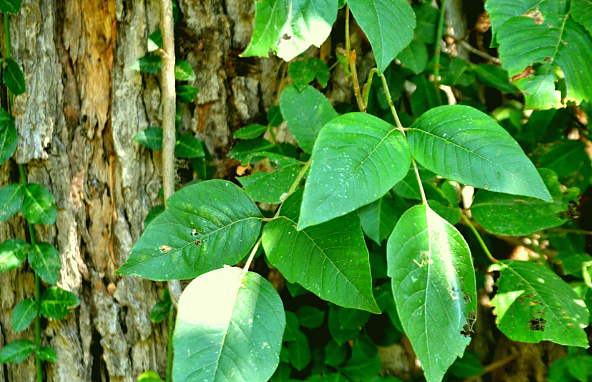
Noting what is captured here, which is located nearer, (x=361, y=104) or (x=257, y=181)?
(x=257, y=181)

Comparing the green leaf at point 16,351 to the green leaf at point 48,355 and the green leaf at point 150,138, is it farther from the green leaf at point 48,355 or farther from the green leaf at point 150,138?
the green leaf at point 150,138

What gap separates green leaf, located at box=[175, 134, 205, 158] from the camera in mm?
1214

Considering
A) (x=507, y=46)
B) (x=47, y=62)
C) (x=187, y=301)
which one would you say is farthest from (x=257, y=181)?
(x=47, y=62)

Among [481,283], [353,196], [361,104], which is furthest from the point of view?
[481,283]

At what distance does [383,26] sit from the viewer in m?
0.78

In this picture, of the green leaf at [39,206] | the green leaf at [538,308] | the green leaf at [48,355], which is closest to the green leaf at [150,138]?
the green leaf at [39,206]

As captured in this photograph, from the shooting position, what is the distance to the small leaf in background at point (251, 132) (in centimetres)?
120

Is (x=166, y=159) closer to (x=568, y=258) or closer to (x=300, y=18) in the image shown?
(x=300, y=18)

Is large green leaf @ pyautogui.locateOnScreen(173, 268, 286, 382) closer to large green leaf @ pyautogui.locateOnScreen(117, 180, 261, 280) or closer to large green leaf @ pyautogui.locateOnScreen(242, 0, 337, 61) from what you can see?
large green leaf @ pyautogui.locateOnScreen(117, 180, 261, 280)

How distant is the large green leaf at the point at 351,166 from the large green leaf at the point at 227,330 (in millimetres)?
217

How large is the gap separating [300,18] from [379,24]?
138 mm

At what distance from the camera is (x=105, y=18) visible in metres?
1.23

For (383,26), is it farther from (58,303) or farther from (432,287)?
(58,303)

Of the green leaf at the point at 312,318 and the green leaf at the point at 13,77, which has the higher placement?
the green leaf at the point at 13,77
